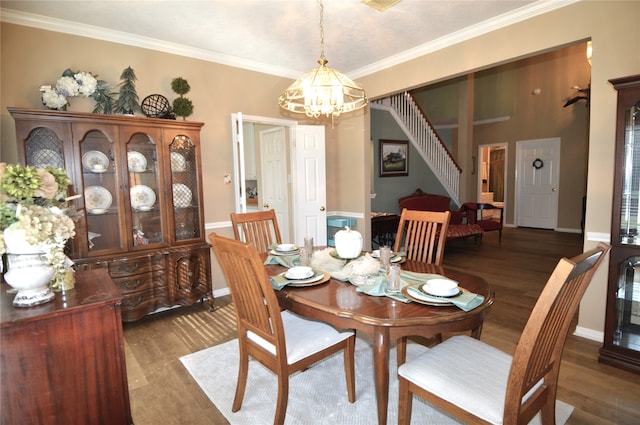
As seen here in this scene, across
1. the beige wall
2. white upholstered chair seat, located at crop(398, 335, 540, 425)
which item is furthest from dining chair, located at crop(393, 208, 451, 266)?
the beige wall

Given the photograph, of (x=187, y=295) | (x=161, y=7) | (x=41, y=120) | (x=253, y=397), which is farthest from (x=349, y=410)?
(x=161, y=7)

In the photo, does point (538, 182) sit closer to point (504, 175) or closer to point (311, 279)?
point (504, 175)

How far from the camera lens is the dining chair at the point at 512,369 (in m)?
1.17

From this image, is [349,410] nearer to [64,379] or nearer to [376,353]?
[376,353]

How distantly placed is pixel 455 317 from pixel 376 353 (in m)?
0.38

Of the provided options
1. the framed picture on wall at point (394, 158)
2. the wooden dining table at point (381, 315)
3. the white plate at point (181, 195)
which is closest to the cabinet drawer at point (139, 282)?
the white plate at point (181, 195)

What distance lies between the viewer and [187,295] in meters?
3.38

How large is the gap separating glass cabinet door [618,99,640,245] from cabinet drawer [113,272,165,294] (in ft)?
12.4

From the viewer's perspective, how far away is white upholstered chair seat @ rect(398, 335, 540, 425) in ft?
4.25


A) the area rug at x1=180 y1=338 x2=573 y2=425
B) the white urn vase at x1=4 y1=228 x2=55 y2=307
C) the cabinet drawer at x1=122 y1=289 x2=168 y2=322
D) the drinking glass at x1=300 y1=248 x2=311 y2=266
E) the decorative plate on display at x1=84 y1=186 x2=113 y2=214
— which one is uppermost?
the decorative plate on display at x1=84 y1=186 x2=113 y2=214

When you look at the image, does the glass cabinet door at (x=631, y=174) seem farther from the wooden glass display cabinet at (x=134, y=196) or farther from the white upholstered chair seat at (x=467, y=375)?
the wooden glass display cabinet at (x=134, y=196)

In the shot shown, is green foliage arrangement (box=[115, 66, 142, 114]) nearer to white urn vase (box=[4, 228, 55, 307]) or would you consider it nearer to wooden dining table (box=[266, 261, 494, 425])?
white urn vase (box=[4, 228, 55, 307])

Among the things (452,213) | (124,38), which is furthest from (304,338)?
(452,213)

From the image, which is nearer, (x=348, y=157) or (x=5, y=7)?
(x=5, y=7)
